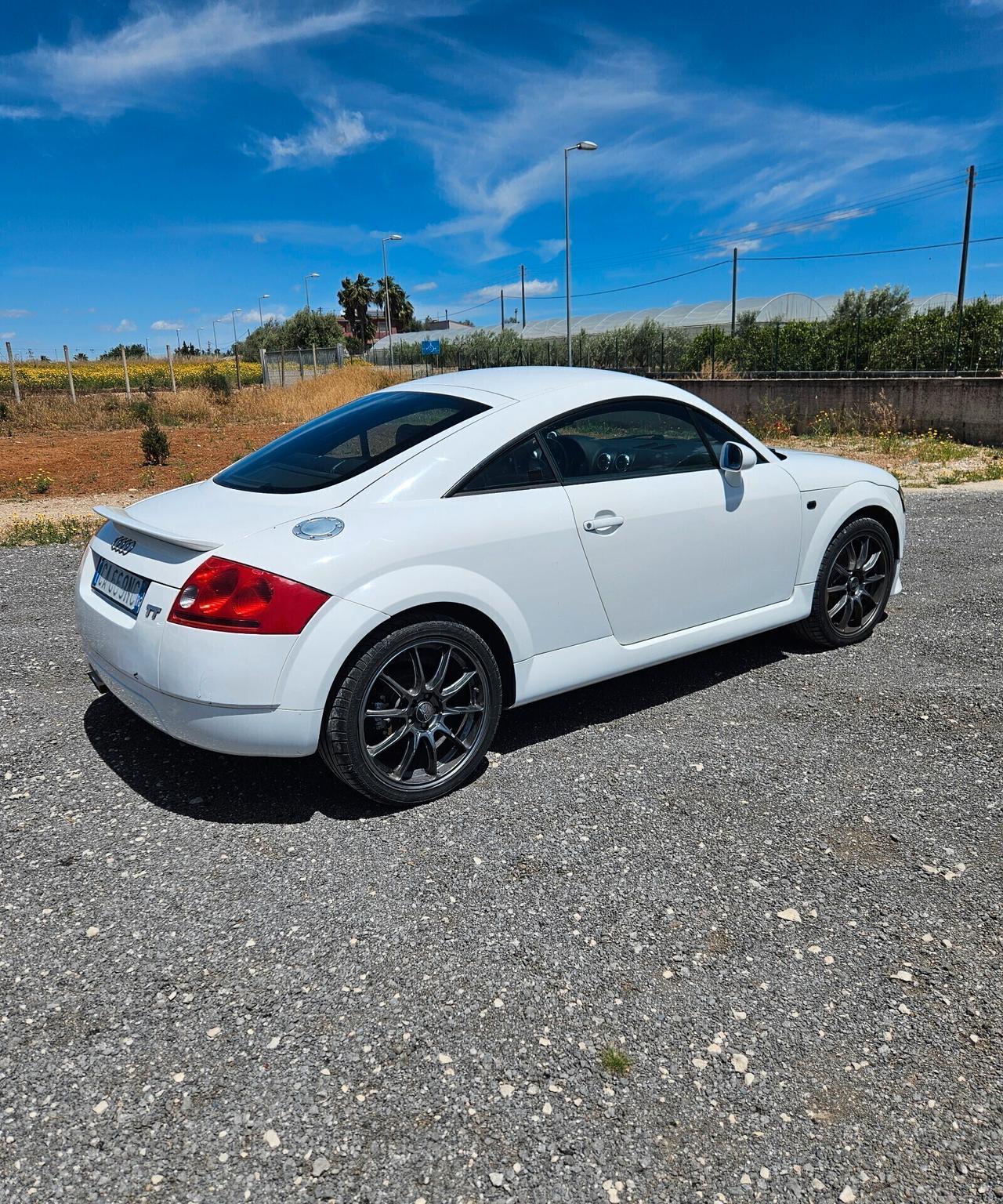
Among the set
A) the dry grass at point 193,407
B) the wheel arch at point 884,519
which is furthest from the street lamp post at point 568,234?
the wheel arch at point 884,519

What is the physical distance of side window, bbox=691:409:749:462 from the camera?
4.32 metres

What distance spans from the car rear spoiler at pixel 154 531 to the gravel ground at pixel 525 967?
1044mm

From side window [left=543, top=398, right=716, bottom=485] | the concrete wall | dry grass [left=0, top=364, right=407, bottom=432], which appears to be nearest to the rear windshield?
side window [left=543, top=398, right=716, bottom=485]

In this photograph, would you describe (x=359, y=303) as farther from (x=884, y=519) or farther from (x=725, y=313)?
(x=884, y=519)

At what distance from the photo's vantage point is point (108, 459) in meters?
17.0

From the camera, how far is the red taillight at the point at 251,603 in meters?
2.98

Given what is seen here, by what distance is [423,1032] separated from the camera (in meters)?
2.31

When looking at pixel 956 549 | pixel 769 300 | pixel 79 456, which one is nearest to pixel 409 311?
pixel 769 300

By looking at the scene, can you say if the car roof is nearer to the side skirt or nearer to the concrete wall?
the side skirt

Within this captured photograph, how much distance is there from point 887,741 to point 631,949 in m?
1.93

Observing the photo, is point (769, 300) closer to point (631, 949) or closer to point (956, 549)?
point (956, 549)

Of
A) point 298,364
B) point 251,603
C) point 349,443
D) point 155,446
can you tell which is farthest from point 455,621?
point 298,364

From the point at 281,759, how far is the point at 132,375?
184ft

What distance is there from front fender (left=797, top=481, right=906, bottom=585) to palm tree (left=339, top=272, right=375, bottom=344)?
8816cm
